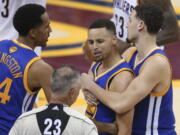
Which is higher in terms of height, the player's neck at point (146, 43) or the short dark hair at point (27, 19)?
the short dark hair at point (27, 19)

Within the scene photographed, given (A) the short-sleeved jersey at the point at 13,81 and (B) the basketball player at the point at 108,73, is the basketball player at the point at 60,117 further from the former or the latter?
(A) the short-sleeved jersey at the point at 13,81

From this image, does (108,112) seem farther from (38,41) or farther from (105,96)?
(38,41)

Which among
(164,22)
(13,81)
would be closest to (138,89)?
(13,81)

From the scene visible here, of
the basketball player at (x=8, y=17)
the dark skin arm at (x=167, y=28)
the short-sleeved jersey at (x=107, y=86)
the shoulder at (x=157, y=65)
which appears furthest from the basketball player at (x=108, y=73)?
the basketball player at (x=8, y=17)

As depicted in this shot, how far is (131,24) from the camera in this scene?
5.35 metres

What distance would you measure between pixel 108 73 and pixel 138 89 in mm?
343

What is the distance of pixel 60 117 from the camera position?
4402mm

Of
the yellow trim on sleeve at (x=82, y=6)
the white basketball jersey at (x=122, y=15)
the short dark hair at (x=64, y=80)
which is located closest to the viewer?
the short dark hair at (x=64, y=80)

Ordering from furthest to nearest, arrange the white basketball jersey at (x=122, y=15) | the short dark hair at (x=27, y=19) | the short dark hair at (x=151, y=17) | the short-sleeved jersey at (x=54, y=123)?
1. the white basketball jersey at (x=122, y=15)
2. the short dark hair at (x=27, y=19)
3. the short dark hair at (x=151, y=17)
4. the short-sleeved jersey at (x=54, y=123)

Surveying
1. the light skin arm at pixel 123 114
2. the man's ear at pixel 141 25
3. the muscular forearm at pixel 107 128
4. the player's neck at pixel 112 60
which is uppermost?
the man's ear at pixel 141 25

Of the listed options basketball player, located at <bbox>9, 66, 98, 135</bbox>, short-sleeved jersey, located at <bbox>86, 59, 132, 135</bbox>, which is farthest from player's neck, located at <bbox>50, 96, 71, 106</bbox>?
short-sleeved jersey, located at <bbox>86, 59, 132, 135</bbox>

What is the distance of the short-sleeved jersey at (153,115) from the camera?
17.5ft

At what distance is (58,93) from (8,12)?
3144mm

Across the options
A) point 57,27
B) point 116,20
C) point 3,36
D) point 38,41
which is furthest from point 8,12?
point 57,27
